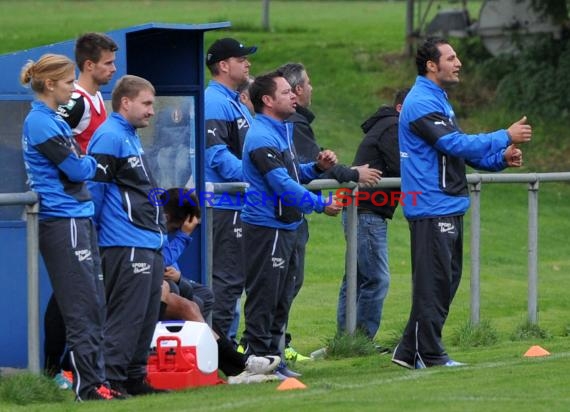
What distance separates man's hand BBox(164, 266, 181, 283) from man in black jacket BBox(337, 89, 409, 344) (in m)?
2.27

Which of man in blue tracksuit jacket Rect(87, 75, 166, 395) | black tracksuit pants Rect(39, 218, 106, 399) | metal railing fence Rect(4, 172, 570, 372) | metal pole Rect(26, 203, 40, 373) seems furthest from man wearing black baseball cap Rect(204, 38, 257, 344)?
black tracksuit pants Rect(39, 218, 106, 399)

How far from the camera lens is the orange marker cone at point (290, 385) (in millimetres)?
8586

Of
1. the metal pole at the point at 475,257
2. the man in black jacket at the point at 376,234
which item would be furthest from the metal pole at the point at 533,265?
the man in black jacket at the point at 376,234

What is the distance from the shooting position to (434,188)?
957 centimetres

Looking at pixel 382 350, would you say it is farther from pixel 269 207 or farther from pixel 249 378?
pixel 269 207

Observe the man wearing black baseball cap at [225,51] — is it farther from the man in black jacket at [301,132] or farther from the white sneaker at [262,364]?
the white sneaker at [262,364]

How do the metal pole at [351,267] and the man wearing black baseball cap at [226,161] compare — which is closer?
the man wearing black baseball cap at [226,161]

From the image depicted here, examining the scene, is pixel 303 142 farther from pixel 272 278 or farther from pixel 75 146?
pixel 75 146

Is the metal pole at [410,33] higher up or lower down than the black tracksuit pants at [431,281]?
higher up

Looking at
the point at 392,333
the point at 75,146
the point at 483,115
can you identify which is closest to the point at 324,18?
the point at 483,115

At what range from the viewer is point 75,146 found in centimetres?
816

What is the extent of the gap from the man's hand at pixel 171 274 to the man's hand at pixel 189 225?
276mm

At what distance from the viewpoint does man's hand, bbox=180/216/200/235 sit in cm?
930

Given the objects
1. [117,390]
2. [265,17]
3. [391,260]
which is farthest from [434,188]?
[265,17]
